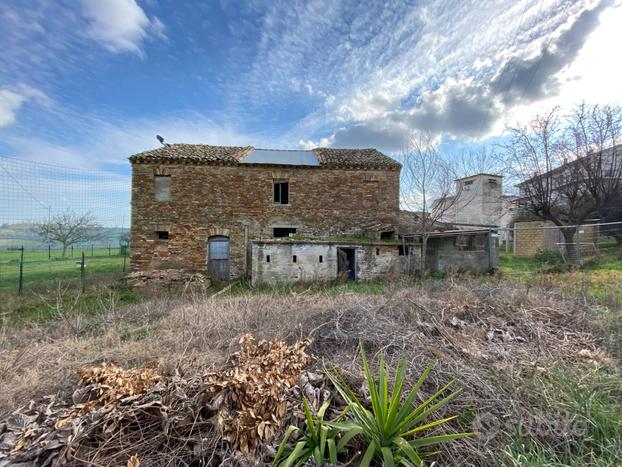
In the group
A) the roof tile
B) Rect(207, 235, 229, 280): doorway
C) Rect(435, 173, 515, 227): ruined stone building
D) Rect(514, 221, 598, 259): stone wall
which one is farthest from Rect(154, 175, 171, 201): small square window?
Rect(435, 173, 515, 227): ruined stone building

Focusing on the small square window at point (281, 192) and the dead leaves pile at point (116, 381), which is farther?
the small square window at point (281, 192)

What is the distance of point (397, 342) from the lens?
3297mm

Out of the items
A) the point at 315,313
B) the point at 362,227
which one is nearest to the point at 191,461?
the point at 315,313

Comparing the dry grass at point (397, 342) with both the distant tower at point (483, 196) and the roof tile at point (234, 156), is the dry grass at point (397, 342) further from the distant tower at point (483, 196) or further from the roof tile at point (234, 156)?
the distant tower at point (483, 196)

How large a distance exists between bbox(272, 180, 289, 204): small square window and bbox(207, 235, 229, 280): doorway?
322 centimetres

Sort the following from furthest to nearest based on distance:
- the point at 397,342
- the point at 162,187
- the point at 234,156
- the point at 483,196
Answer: the point at 483,196 → the point at 234,156 → the point at 162,187 → the point at 397,342

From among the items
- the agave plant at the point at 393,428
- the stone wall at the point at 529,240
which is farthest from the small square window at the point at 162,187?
the stone wall at the point at 529,240

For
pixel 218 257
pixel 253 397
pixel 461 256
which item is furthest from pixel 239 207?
pixel 253 397

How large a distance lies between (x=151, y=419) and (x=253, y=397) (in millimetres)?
829

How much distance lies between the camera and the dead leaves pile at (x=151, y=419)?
6.01ft

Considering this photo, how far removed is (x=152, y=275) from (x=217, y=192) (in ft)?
15.5

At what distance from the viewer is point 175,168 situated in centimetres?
1295

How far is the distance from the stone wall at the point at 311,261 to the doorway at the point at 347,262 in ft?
1.31

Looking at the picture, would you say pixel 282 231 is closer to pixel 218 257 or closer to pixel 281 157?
pixel 218 257
